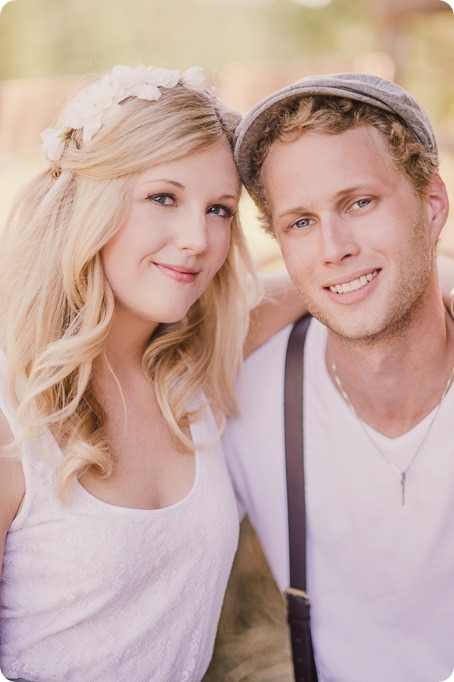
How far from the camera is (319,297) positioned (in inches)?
91.4

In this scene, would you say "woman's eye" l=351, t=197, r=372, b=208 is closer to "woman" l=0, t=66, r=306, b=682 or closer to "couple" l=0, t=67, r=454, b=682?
"couple" l=0, t=67, r=454, b=682

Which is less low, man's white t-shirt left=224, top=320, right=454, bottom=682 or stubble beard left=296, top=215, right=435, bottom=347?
stubble beard left=296, top=215, right=435, bottom=347

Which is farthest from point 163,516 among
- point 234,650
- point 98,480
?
point 234,650

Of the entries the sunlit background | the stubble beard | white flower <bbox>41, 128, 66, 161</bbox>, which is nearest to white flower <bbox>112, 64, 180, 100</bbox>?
white flower <bbox>41, 128, 66, 161</bbox>

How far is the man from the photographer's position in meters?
2.23

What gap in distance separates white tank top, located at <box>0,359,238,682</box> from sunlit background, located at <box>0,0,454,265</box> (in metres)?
5.49

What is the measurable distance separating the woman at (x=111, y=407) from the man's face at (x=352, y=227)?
0.22 m

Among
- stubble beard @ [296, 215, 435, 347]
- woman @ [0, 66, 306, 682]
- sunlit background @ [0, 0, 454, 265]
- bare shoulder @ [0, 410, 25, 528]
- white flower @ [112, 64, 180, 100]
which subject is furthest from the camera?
sunlit background @ [0, 0, 454, 265]

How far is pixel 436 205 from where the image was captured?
244 cm

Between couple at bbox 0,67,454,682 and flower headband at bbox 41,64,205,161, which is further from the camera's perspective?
flower headband at bbox 41,64,205,161

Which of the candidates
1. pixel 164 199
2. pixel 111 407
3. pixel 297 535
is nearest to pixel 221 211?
pixel 164 199

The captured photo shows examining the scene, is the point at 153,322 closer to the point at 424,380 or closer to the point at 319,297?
the point at 319,297

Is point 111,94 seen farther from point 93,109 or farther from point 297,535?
point 297,535

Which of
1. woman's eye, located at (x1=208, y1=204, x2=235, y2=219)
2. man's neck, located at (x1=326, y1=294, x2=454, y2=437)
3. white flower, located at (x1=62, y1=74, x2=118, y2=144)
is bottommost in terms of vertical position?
man's neck, located at (x1=326, y1=294, x2=454, y2=437)
